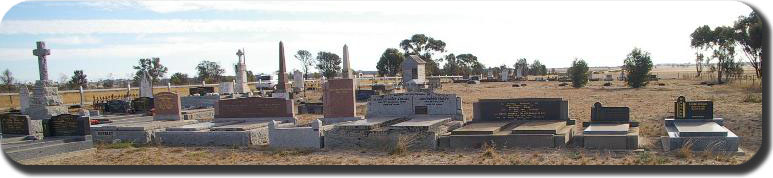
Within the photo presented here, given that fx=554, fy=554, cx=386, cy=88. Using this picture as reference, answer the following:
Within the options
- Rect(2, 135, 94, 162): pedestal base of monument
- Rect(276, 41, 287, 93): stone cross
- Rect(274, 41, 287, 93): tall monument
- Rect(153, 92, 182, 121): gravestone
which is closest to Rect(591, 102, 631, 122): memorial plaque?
Rect(2, 135, 94, 162): pedestal base of monument

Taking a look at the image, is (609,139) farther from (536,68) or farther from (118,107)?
(536,68)

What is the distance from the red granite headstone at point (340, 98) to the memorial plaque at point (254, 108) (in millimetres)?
937

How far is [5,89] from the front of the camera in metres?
36.6

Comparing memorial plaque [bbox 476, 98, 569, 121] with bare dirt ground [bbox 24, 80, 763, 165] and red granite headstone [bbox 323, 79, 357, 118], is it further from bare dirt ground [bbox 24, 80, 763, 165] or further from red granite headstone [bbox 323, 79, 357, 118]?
red granite headstone [bbox 323, 79, 357, 118]

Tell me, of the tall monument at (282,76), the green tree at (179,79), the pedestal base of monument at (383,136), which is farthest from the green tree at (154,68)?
the pedestal base of monument at (383,136)

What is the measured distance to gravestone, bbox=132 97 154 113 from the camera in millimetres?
20000

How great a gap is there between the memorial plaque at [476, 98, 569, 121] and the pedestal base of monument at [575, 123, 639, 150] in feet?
5.83

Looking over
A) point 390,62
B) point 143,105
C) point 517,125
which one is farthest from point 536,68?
point 517,125

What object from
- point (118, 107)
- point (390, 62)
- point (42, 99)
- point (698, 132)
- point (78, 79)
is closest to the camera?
point (698, 132)

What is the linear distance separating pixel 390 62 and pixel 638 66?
29309mm

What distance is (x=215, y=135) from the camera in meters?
11.4

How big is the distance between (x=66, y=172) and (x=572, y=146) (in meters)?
8.33

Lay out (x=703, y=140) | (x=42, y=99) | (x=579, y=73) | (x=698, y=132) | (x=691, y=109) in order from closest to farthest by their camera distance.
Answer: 1. (x=703, y=140)
2. (x=698, y=132)
3. (x=691, y=109)
4. (x=42, y=99)
5. (x=579, y=73)

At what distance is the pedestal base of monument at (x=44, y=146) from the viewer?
31.9 ft
